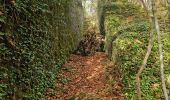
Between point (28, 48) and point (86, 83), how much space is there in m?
3.49

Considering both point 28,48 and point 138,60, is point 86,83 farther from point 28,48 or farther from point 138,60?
point 28,48

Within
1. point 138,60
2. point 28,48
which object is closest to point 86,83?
point 138,60

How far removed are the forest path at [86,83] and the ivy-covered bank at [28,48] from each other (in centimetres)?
45

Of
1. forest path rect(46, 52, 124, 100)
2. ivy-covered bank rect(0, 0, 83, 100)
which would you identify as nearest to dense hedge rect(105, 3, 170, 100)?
forest path rect(46, 52, 124, 100)

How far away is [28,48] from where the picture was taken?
26.2ft

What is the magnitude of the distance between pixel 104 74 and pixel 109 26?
4197 mm

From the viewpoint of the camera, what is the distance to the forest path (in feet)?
30.7

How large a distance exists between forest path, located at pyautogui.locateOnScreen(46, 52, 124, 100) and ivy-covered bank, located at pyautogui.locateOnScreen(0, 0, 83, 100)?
45 cm

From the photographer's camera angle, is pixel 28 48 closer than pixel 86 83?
Yes

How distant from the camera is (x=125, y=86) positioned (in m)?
9.31

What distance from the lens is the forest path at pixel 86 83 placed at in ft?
30.7

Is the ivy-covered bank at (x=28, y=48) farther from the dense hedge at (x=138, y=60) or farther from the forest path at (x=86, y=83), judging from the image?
the dense hedge at (x=138, y=60)

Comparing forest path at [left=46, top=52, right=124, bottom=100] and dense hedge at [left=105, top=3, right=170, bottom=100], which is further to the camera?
forest path at [left=46, top=52, right=124, bottom=100]

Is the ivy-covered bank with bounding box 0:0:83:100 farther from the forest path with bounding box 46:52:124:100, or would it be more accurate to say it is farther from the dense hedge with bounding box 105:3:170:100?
the dense hedge with bounding box 105:3:170:100
